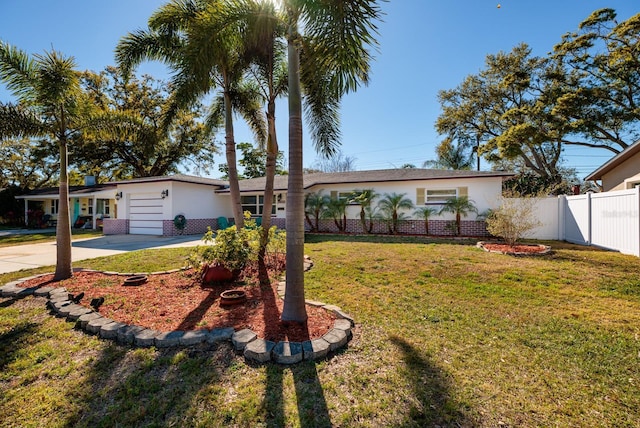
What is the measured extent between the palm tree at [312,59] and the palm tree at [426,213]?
11.1m

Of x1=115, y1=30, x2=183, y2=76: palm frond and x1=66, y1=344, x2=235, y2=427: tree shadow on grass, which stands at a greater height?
x1=115, y1=30, x2=183, y2=76: palm frond

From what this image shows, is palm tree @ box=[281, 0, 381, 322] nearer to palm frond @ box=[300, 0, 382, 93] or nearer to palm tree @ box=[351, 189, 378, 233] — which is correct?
palm frond @ box=[300, 0, 382, 93]

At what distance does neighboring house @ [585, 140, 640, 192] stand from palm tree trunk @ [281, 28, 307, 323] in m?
12.8

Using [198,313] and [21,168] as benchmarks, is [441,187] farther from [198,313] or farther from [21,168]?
[21,168]

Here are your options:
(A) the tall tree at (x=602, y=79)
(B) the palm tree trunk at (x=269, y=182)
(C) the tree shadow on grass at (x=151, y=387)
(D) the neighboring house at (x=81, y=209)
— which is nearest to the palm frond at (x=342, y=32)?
(B) the palm tree trunk at (x=269, y=182)

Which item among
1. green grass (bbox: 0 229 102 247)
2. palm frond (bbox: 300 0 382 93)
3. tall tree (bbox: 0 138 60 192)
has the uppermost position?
tall tree (bbox: 0 138 60 192)

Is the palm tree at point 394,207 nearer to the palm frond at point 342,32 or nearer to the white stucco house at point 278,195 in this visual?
the white stucco house at point 278,195

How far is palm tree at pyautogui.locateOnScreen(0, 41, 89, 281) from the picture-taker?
5488mm

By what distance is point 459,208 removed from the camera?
13.4 metres

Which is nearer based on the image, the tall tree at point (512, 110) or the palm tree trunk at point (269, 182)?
the palm tree trunk at point (269, 182)

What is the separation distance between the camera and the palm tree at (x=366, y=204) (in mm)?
14914

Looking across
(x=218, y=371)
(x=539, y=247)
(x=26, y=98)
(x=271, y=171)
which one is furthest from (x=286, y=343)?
(x=539, y=247)

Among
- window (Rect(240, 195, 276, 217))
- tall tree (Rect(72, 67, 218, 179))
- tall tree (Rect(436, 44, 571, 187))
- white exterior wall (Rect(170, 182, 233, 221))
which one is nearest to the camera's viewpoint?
white exterior wall (Rect(170, 182, 233, 221))

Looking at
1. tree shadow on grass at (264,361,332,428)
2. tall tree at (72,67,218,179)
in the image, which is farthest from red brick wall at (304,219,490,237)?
tree shadow on grass at (264,361,332,428)
